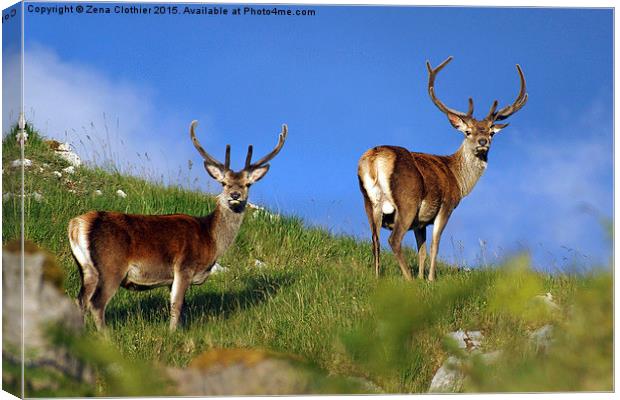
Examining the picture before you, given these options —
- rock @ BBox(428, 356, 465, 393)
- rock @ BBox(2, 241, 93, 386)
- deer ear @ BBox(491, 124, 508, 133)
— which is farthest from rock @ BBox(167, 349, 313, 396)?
deer ear @ BBox(491, 124, 508, 133)

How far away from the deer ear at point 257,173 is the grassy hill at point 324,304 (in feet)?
3.67

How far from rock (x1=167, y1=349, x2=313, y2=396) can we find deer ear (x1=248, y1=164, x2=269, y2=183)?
4204mm

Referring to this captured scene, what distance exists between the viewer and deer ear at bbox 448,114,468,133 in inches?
381

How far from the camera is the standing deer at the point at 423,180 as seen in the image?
29.7ft

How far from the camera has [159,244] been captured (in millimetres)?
7242

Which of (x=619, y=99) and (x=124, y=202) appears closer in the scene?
(x=619, y=99)

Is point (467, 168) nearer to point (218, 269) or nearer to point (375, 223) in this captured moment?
point (375, 223)

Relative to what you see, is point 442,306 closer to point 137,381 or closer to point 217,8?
point 137,381

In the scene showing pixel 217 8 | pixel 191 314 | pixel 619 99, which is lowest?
pixel 191 314

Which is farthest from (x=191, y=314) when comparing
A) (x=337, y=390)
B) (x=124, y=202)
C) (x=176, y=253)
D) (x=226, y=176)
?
(x=337, y=390)

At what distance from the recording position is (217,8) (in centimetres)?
639

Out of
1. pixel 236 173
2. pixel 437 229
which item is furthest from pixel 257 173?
pixel 437 229

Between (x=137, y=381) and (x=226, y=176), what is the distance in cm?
562

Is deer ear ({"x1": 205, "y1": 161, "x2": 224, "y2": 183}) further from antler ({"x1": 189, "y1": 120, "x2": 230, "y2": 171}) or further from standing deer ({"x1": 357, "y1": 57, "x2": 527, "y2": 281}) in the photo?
standing deer ({"x1": 357, "y1": 57, "x2": 527, "y2": 281})
